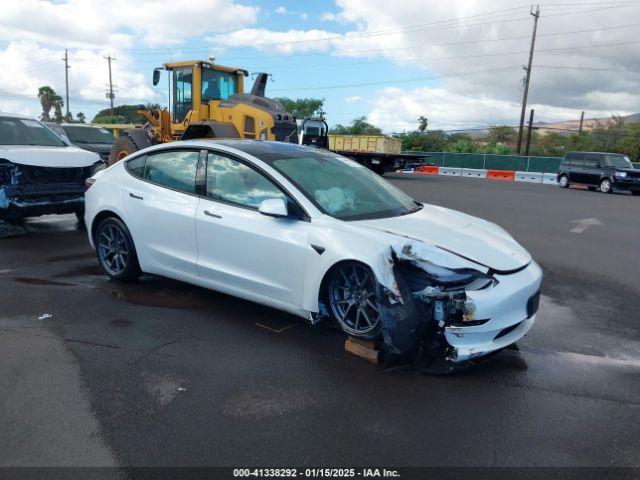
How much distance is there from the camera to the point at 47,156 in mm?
8305

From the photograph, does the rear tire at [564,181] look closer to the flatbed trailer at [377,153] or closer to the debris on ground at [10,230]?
the flatbed trailer at [377,153]

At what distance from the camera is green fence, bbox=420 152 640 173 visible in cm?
3362

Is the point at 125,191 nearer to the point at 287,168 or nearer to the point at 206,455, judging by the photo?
the point at 287,168

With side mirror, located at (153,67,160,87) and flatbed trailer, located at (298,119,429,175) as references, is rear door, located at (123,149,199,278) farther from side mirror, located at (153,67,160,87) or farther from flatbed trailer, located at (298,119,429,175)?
flatbed trailer, located at (298,119,429,175)

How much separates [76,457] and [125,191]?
3.33 meters

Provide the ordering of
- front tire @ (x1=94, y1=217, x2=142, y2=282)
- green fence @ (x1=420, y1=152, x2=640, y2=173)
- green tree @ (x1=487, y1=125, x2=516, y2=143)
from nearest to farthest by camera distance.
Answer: front tire @ (x1=94, y1=217, x2=142, y2=282), green fence @ (x1=420, y1=152, x2=640, y2=173), green tree @ (x1=487, y1=125, x2=516, y2=143)

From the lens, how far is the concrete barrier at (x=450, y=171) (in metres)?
34.2

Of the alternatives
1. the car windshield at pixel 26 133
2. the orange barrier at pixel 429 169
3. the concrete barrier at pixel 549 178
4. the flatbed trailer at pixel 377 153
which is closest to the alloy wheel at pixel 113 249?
the car windshield at pixel 26 133

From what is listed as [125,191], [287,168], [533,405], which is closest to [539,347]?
[533,405]

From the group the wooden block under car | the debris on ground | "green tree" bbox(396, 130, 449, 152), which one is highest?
"green tree" bbox(396, 130, 449, 152)

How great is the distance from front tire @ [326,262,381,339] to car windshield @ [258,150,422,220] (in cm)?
51

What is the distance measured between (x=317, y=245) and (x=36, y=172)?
5.84 metres

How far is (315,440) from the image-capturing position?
9.93ft

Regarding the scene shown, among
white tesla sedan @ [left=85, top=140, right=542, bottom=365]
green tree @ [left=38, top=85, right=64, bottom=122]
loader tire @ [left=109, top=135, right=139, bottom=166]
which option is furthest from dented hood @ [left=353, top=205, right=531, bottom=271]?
green tree @ [left=38, top=85, right=64, bottom=122]
